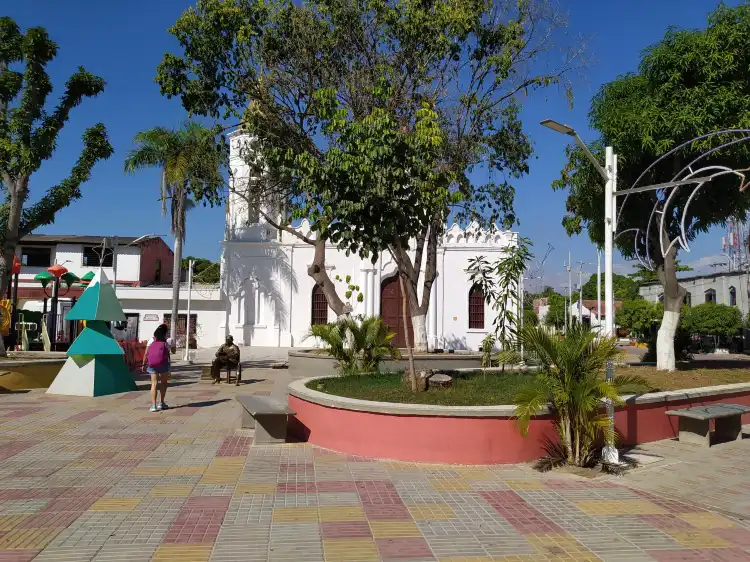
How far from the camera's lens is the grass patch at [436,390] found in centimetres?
839

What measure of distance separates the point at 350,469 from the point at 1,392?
406 inches


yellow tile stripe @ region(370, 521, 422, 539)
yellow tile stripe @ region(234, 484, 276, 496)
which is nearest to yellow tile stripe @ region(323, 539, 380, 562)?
yellow tile stripe @ region(370, 521, 422, 539)

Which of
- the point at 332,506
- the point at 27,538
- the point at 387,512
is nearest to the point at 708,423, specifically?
the point at 387,512

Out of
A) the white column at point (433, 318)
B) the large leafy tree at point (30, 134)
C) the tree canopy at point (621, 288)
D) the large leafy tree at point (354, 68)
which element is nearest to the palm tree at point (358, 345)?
the large leafy tree at point (354, 68)

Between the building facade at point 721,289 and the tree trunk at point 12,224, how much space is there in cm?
4262

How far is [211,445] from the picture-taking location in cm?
849

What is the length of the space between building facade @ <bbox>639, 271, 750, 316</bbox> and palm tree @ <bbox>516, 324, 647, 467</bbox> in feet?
137

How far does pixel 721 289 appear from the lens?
48.4 meters

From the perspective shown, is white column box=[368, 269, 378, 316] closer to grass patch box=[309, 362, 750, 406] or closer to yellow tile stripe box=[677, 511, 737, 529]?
grass patch box=[309, 362, 750, 406]

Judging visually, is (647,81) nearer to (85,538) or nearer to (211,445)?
(211,445)

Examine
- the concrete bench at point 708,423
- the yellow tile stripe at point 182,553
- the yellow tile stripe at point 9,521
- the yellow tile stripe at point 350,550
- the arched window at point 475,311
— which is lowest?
the yellow tile stripe at point 350,550

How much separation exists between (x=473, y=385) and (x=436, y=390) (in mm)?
835

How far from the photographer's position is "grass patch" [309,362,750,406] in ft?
27.8

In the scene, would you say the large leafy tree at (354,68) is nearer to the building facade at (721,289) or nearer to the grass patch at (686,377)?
the grass patch at (686,377)
